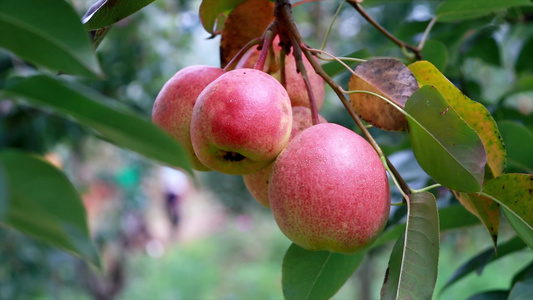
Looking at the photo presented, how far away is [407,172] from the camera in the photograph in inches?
38.4

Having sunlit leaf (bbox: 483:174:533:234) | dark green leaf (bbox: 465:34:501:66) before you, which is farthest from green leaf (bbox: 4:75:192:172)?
dark green leaf (bbox: 465:34:501:66)

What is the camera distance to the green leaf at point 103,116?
0.34 meters

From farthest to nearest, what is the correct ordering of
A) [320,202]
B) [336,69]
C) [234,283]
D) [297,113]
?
[234,283] < [336,69] < [297,113] < [320,202]

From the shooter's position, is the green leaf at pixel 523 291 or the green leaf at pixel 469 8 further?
the green leaf at pixel 469 8

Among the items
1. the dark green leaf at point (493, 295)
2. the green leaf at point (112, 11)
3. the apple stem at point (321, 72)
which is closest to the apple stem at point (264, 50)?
the apple stem at point (321, 72)

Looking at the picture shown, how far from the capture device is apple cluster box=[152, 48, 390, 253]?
1.72 ft

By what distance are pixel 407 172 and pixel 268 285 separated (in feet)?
12.8

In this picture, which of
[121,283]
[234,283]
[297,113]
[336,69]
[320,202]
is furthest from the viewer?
[234,283]

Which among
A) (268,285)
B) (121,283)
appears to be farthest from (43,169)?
(268,285)

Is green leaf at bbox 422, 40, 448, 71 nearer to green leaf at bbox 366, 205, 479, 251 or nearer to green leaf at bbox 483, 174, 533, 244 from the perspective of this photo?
green leaf at bbox 366, 205, 479, 251

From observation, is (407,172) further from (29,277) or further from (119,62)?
(29,277)

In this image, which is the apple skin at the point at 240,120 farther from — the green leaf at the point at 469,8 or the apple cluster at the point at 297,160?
the green leaf at the point at 469,8

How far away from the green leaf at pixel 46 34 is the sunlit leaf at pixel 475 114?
1.26 feet

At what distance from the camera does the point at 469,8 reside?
903 mm
